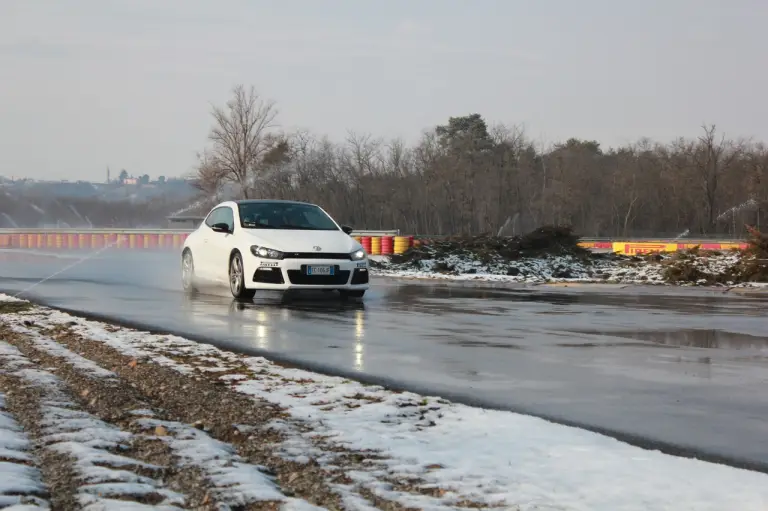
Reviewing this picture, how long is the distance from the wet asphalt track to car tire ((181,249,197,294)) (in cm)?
40

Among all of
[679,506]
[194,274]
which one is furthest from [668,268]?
[679,506]

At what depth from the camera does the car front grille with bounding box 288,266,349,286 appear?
14.0 m

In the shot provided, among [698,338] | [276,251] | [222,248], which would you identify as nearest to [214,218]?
[222,248]

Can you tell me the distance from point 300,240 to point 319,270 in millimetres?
672

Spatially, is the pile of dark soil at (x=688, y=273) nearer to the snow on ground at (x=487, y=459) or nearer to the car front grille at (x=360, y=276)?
the car front grille at (x=360, y=276)

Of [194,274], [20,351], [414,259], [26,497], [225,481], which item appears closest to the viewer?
[26,497]

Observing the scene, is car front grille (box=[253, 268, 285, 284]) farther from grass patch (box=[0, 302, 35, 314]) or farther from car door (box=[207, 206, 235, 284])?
grass patch (box=[0, 302, 35, 314])

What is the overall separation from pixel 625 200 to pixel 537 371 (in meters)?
83.2

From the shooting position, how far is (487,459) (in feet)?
14.9

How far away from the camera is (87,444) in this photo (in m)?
4.65

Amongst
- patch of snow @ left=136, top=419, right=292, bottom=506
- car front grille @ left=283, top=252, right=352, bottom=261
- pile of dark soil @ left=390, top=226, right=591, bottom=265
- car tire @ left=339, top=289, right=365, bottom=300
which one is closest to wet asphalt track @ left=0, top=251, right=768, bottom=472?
car tire @ left=339, top=289, right=365, bottom=300

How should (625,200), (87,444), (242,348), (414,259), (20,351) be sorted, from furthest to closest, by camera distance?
(625,200) < (414,259) < (242,348) < (20,351) < (87,444)

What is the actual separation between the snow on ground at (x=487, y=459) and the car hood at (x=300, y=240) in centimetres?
755

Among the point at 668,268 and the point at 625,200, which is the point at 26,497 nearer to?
the point at 668,268
